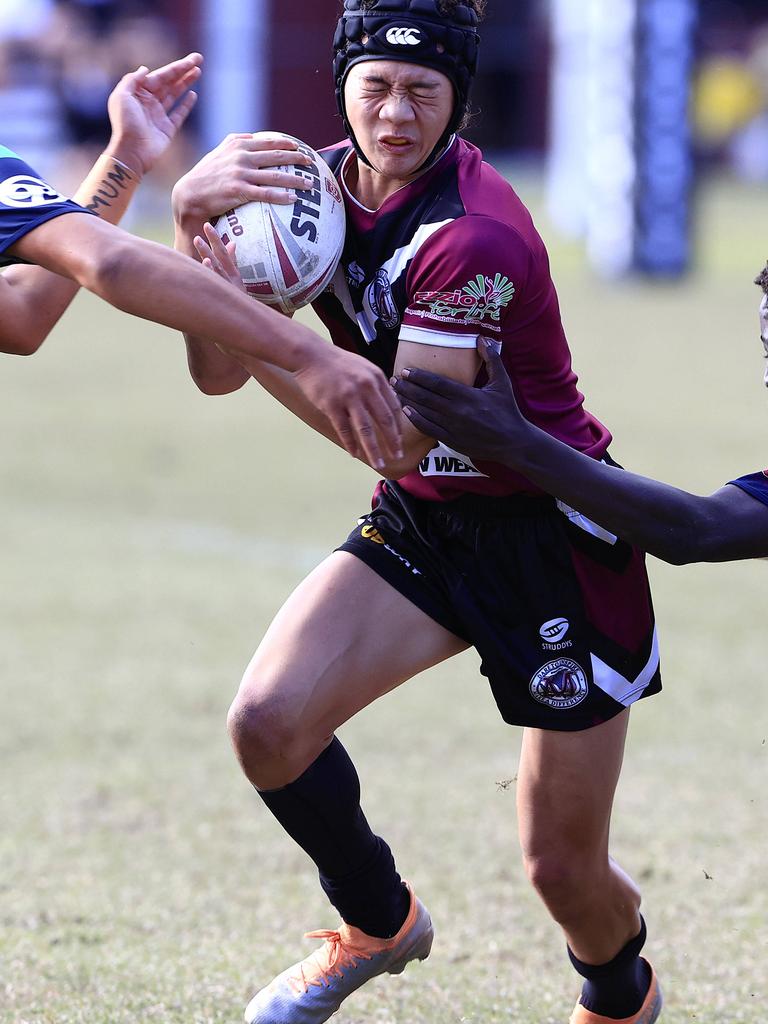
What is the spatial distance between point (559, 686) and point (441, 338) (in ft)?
2.87

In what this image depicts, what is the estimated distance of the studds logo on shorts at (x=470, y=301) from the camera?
3312 millimetres

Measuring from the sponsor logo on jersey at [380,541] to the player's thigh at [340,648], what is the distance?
0.24ft

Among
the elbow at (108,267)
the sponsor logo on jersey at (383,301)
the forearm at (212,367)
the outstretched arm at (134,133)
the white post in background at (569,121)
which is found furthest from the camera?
the white post in background at (569,121)

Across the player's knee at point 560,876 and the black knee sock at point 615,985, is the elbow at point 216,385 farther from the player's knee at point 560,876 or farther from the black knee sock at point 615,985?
the black knee sock at point 615,985

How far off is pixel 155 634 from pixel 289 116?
24484 millimetres

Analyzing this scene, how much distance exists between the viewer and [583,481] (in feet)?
11.1

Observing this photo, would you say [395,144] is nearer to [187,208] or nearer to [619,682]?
[187,208]

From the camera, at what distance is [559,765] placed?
366 centimetres

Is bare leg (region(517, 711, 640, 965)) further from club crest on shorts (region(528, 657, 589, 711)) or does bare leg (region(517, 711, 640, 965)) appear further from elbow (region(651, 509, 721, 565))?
elbow (region(651, 509, 721, 565))

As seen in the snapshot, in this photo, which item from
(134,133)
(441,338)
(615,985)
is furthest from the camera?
(134,133)

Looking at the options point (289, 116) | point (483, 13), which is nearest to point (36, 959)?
point (483, 13)

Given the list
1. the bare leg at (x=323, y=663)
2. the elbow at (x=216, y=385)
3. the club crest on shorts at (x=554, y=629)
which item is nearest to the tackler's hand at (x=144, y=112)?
the elbow at (x=216, y=385)

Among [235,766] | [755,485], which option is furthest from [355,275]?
[235,766]

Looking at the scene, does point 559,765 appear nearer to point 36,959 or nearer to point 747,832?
point 36,959
